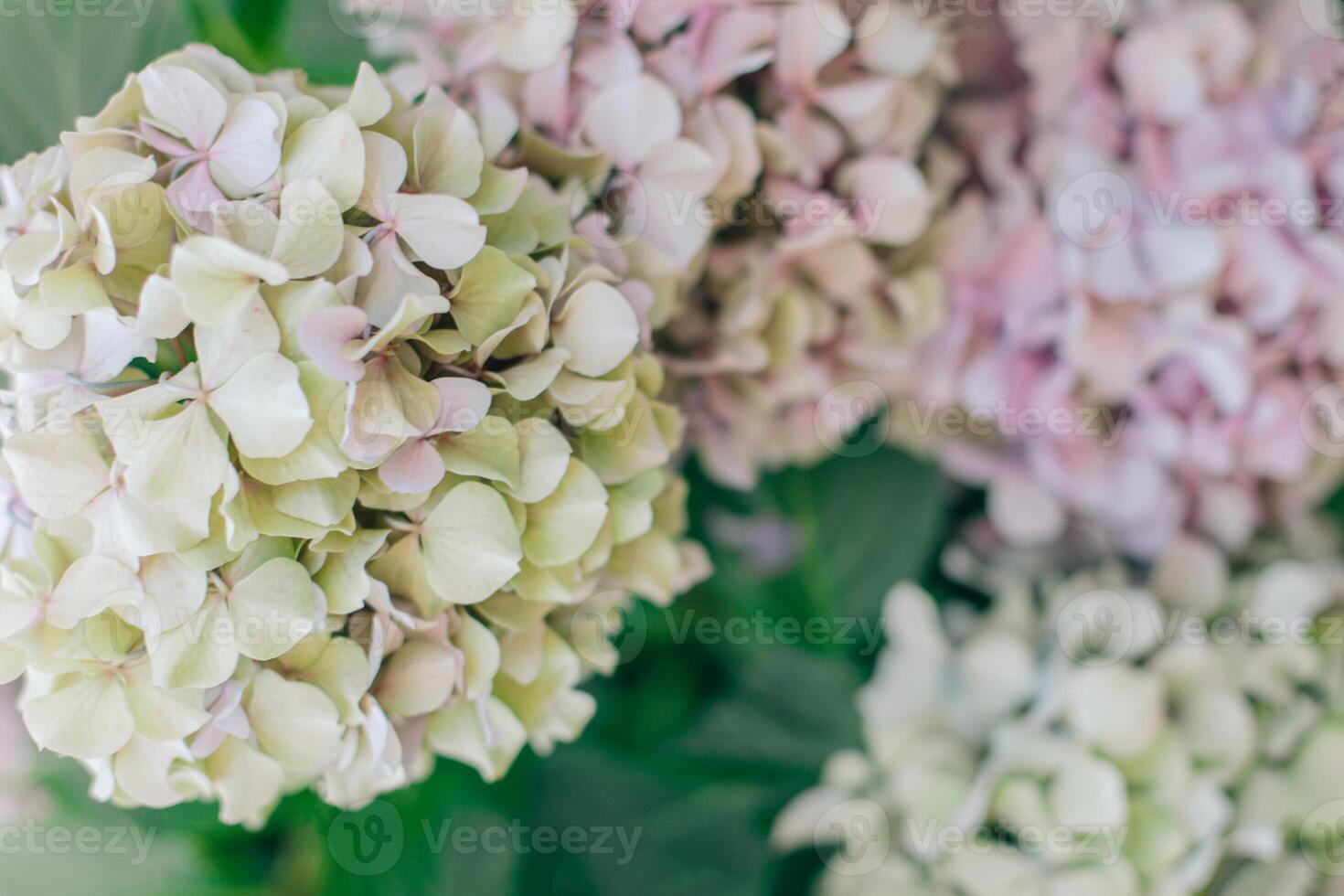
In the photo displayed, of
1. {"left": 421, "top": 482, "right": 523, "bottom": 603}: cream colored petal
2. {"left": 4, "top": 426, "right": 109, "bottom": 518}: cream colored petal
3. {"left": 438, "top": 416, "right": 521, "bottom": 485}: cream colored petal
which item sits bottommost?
{"left": 421, "top": 482, "right": 523, "bottom": 603}: cream colored petal

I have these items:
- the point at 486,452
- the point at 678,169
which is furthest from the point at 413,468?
the point at 678,169

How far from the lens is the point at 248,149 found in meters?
0.25

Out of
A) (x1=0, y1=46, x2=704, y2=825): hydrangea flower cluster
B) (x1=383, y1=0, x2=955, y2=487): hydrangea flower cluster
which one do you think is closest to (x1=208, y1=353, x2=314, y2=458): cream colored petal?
(x1=0, y1=46, x2=704, y2=825): hydrangea flower cluster

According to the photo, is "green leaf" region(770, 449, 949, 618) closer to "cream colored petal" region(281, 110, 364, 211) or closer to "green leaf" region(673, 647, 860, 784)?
"green leaf" region(673, 647, 860, 784)

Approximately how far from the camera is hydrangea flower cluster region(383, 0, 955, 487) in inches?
12.1

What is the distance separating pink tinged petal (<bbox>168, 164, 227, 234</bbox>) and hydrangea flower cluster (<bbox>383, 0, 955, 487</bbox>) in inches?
3.2

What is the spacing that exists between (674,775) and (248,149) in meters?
0.33

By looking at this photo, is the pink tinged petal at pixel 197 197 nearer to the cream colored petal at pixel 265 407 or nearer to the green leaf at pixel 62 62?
the cream colored petal at pixel 265 407

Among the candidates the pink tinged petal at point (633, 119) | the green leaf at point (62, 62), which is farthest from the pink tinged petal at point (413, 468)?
the green leaf at point (62, 62)

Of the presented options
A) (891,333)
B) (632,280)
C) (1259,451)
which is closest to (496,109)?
(632,280)

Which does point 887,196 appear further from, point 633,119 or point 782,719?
point 782,719

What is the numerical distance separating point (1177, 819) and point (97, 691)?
1.11ft

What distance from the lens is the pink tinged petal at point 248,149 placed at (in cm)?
24

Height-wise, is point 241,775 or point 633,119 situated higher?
point 633,119
